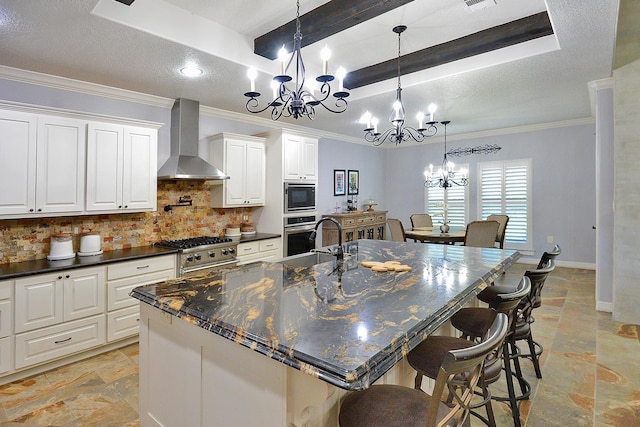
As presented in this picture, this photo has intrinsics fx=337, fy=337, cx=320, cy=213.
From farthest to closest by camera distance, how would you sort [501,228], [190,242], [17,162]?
[501,228] < [190,242] < [17,162]

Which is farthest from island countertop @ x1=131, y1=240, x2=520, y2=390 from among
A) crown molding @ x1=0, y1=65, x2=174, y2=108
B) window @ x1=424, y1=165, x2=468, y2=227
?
window @ x1=424, y1=165, x2=468, y2=227

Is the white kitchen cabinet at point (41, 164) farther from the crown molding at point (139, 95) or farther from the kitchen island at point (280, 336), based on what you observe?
the kitchen island at point (280, 336)

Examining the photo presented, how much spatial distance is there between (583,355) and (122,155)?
15.6ft

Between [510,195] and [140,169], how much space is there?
253 inches

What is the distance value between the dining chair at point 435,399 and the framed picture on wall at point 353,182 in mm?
5886

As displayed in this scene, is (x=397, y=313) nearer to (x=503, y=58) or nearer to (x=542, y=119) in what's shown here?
(x=503, y=58)

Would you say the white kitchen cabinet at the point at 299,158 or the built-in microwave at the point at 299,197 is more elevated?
the white kitchen cabinet at the point at 299,158

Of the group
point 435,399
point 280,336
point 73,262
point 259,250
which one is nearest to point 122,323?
point 73,262

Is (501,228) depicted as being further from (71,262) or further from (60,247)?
(60,247)

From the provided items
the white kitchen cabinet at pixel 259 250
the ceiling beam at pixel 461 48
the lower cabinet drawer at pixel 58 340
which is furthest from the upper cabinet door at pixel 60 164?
the ceiling beam at pixel 461 48

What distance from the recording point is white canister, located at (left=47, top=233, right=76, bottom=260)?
10.3ft

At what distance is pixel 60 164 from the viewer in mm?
3061

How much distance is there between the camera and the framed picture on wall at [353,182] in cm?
709

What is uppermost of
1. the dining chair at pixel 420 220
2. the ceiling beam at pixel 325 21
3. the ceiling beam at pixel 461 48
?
the ceiling beam at pixel 461 48
